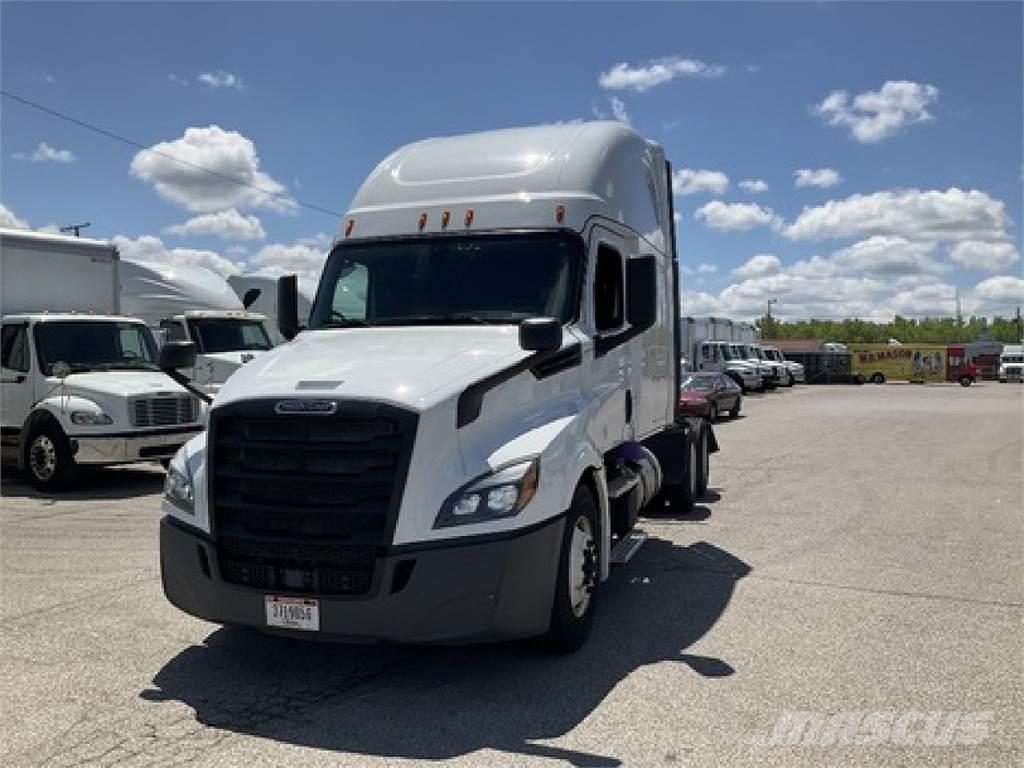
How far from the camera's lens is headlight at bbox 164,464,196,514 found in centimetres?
517

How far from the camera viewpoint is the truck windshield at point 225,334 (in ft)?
59.3

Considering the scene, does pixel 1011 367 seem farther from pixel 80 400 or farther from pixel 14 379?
pixel 14 379

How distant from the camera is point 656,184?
8.56 metres

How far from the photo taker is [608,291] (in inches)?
257

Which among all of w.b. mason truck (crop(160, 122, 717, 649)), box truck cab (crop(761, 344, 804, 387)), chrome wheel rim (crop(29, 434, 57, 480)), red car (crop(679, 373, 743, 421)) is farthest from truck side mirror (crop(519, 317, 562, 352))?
box truck cab (crop(761, 344, 804, 387))

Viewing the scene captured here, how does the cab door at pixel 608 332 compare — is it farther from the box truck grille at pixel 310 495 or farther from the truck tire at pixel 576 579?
the box truck grille at pixel 310 495

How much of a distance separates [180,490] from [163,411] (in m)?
7.58

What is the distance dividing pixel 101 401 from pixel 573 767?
9.79 metres

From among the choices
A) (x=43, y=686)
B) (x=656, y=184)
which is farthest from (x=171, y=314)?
(x=43, y=686)

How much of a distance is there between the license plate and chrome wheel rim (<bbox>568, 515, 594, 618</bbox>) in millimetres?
1421

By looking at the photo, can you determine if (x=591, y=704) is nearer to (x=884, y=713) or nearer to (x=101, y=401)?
(x=884, y=713)

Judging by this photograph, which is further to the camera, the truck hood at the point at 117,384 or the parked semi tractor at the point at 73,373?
the truck hood at the point at 117,384

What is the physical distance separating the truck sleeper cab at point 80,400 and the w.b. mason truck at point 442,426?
21.0ft

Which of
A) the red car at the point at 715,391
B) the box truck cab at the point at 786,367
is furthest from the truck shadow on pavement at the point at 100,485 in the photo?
the box truck cab at the point at 786,367
